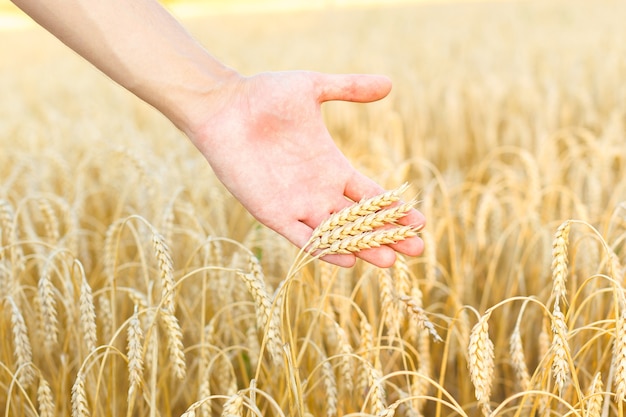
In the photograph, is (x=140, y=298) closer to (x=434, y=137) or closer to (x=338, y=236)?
(x=338, y=236)

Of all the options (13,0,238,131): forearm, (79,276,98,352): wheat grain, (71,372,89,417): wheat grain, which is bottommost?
(71,372,89,417): wheat grain

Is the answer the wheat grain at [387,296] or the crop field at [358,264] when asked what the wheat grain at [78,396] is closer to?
the crop field at [358,264]

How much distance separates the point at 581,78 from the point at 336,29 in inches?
145

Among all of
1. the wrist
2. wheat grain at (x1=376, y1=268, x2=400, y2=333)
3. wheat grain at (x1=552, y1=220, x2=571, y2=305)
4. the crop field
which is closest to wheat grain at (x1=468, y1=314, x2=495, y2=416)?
the crop field

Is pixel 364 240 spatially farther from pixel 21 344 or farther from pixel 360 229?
pixel 21 344

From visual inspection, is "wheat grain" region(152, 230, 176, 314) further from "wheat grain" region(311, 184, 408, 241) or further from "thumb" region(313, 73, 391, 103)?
"thumb" region(313, 73, 391, 103)

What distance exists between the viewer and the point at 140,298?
115cm

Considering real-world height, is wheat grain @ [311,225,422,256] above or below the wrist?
below

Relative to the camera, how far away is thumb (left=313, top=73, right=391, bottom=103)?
1273mm

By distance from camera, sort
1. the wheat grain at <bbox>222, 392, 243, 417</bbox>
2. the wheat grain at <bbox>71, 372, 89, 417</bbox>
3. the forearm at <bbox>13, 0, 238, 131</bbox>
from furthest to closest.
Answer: the forearm at <bbox>13, 0, 238, 131</bbox> < the wheat grain at <bbox>71, 372, 89, 417</bbox> < the wheat grain at <bbox>222, 392, 243, 417</bbox>

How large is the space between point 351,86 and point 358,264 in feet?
1.99

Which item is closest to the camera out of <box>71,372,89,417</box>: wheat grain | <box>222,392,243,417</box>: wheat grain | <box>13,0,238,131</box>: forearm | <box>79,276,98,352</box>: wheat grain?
<box>222,392,243,417</box>: wheat grain

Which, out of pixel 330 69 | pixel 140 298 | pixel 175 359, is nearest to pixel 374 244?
pixel 175 359

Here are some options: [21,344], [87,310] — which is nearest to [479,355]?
[87,310]
